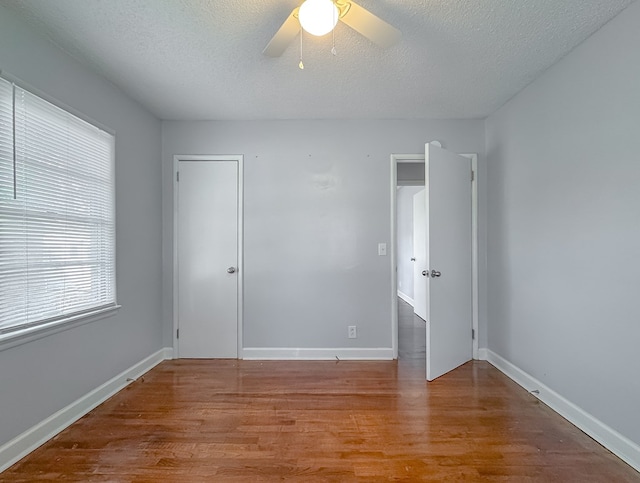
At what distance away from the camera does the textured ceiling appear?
1.61 metres

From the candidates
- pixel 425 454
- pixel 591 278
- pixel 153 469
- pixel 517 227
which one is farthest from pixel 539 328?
pixel 153 469

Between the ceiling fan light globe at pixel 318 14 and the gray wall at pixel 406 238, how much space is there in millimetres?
4593

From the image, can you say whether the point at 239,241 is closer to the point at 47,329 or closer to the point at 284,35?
the point at 47,329

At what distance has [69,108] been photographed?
1.99 m

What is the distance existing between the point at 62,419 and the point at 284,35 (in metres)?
2.61

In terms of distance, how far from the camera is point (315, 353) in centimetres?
306

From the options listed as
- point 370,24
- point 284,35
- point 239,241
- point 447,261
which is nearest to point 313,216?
point 239,241

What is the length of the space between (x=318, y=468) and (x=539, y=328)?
1.89 meters

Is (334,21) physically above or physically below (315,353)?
above

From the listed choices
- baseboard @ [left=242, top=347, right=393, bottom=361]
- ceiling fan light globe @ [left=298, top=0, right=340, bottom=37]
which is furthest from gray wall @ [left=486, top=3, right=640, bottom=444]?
ceiling fan light globe @ [left=298, top=0, right=340, bottom=37]

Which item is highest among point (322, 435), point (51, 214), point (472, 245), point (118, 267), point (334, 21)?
point (334, 21)

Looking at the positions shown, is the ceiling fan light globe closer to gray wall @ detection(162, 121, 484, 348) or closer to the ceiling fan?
the ceiling fan

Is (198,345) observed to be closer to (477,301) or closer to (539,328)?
(477,301)

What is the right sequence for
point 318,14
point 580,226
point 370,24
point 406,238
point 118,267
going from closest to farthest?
A: point 318,14 < point 370,24 < point 580,226 < point 118,267 < point 406,238
